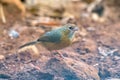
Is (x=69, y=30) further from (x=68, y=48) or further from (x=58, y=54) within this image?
(x=68, y=48)

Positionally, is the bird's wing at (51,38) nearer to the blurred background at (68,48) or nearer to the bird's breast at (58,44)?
the bird's breast at (58,44)

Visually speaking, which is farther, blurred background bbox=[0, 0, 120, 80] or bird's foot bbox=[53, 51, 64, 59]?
bird's foot bbox=[53, 51, 64, 59]

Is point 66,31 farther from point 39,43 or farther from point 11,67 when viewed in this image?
point 11,67

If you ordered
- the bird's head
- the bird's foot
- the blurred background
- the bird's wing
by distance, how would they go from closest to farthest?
the blurred background, the bird's foot, the bird's wing, the bird's head

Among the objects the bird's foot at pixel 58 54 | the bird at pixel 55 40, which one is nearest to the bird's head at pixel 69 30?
the bird at pixel 55 40

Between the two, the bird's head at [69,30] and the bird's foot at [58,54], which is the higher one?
the bird's head at [69,30]

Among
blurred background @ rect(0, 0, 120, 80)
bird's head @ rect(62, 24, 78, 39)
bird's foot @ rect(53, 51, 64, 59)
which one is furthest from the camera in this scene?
bird's head @ rect(62, 24, 78, 39)

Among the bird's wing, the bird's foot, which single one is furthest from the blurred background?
the bird's wing

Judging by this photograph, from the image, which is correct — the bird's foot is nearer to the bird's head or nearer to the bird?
the bird

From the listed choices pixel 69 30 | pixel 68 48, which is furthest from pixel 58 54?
pixel 68 48
